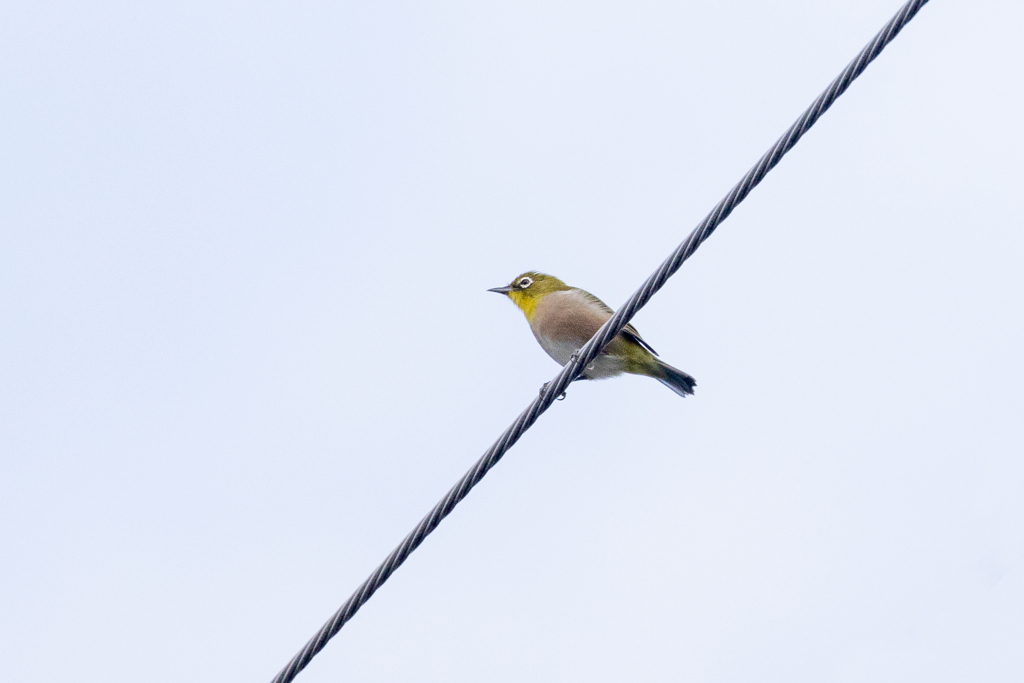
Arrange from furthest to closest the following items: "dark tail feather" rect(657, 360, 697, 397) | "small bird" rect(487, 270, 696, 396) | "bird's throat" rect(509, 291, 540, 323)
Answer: "bird's throat" rect(509, 291, 540, 323)
"dark tail feather" rect(657, 360, 697, 397)
"small bird" rect(487, 270, 696, 396)

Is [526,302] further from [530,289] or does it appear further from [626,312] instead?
[626,312]

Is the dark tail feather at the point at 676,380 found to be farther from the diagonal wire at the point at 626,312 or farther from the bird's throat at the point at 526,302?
the diagonal wire at the point at 626,312

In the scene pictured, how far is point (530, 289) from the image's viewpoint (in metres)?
9.85

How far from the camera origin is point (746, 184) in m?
4.41

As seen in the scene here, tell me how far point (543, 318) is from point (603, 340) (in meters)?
3.88

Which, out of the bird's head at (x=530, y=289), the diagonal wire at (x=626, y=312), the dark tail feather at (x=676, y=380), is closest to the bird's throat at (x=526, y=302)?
the bird's head at (x=530, y=289)

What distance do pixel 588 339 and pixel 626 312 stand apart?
3514mm

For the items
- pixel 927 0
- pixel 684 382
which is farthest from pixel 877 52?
pixel 684 382

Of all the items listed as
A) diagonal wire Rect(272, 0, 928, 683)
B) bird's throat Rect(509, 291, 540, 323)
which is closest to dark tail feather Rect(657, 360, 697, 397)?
bird's throat Rect(509, 291, 540, 323)

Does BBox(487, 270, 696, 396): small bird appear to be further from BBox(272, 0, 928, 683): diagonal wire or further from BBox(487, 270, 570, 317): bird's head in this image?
BBox(272, 0, 928, 683): diagonal wire

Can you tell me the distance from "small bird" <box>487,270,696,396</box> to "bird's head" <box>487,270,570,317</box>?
199 mm

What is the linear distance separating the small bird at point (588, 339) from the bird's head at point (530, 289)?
20 centimetres

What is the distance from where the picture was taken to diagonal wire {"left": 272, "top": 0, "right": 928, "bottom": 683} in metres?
4.15

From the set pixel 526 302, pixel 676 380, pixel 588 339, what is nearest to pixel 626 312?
pixel 588 339
